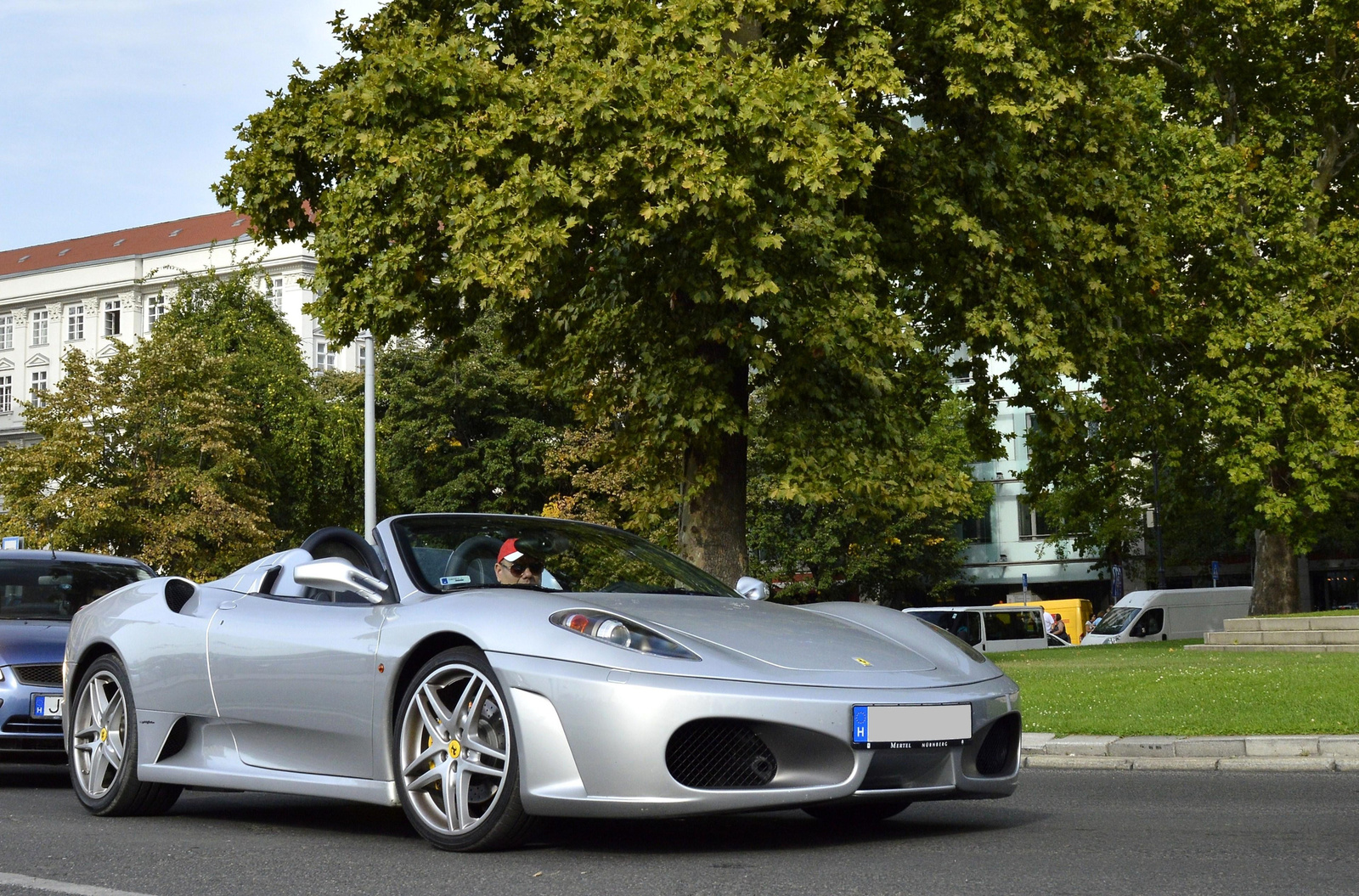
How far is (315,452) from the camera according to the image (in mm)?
45531

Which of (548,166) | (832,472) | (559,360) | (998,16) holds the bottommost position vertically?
(832,472)

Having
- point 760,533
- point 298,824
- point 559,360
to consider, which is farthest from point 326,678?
point 760,533

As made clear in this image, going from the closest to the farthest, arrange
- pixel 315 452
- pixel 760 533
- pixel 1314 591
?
pixel 315 452
pixel 760 533
pixel 1314 591

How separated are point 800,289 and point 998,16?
3.88m

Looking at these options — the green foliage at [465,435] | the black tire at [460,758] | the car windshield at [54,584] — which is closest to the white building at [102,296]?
the green foliage at [465,435]

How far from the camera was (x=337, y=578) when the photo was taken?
18.9 feet

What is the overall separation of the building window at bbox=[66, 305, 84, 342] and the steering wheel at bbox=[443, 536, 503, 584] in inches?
3486

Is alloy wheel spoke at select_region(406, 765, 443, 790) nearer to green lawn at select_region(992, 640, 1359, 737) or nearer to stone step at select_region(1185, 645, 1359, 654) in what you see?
green lawn at select_region(992, 640, 1359, 737)

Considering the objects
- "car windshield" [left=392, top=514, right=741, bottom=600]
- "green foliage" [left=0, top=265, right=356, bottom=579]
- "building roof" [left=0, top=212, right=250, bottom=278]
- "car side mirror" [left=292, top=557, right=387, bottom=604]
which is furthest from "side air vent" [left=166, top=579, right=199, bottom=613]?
"building roof" [left=0, top=212, right=250, bottom=278]

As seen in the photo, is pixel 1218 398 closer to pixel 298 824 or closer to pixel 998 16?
pixel 998 16

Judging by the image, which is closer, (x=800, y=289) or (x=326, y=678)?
(x=326, y=678)

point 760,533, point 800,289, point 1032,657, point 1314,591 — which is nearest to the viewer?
point 800,289

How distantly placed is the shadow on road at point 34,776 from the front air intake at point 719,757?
5261 millimetres

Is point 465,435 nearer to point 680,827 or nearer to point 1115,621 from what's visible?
point 1115,621
